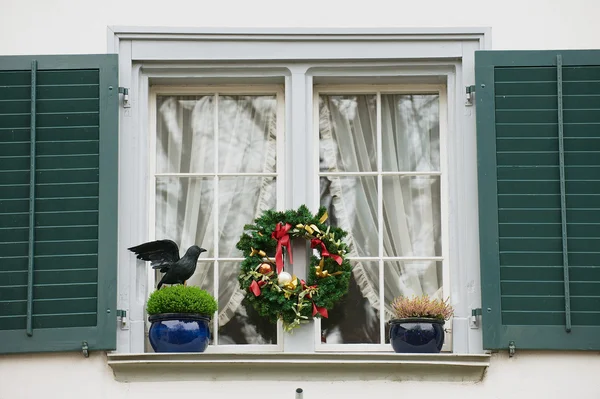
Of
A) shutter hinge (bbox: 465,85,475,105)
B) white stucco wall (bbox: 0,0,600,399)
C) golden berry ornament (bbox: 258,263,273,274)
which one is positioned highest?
white stucco wall (bbox: 0,0,600,399)

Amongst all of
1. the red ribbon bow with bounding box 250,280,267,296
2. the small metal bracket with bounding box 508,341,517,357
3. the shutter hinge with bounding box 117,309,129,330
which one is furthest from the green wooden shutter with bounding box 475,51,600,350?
the shutter hinge with bounding box 117,309,129,330

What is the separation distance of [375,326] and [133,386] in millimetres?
1302

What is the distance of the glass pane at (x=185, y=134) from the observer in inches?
324

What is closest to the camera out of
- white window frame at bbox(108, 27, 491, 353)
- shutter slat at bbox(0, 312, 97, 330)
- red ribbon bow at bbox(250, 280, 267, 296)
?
shutter slat at bbox(0, 312, 97, 330)

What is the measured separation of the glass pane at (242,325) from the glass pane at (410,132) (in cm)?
104

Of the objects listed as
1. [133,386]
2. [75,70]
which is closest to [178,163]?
[75,70]

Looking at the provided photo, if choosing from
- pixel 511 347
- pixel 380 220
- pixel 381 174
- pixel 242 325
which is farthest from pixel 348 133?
pixel 511 347

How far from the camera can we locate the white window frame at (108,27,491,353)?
26.0ft

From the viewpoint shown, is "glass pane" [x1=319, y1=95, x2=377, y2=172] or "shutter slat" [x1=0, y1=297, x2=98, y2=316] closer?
"shutter slat" [x1=0, y1=297, x2=98, y2=316]

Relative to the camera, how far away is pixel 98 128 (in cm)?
784

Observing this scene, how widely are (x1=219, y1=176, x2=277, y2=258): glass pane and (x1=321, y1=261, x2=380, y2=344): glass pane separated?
613 mm

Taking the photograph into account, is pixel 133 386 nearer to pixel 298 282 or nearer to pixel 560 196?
pixel 298 282

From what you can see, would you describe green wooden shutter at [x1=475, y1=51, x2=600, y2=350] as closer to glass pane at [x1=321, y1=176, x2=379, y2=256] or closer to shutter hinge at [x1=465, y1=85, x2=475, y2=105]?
shutter hinge at [x1=465, y1=85, x2=475, y2=105]

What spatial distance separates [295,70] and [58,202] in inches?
55.6
